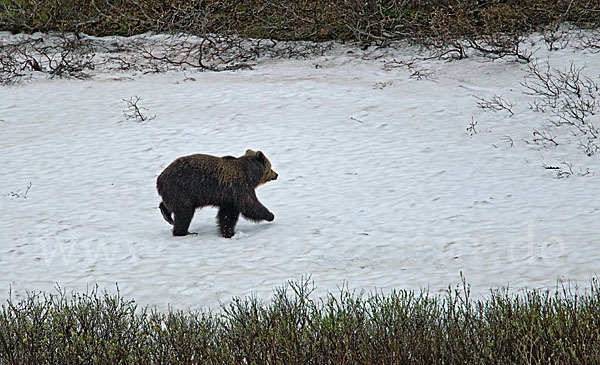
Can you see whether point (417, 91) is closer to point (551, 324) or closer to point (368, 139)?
point (368, 139)

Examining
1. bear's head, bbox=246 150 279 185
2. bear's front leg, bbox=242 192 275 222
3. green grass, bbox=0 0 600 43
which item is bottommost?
bear's front leg, bbox=242 192 275 222

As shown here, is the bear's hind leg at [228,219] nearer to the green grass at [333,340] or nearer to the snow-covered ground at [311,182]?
the snow-covered ground at [311,182]

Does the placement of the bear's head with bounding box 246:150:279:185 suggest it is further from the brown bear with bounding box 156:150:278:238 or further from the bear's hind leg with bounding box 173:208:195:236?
the bear's hind leg with bounding box 173:208:195:236

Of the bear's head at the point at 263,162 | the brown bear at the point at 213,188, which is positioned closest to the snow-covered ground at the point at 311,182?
the brown bear at the point at 213,188

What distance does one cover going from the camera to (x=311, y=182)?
11.4 metres

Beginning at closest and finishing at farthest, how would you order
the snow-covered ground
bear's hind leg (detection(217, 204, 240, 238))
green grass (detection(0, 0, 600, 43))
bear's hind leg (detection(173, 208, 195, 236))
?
1. the snow-covered ground
2. bear's hind leg (detection(173, 208, 195, 236))
3. bear's hind leg (detection(217, 204, 240, 238))
4. green grass (detection(0, 0, 600, 43))

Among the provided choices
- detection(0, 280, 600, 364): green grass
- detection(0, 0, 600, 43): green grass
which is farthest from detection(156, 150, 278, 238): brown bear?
detection(0, 0, 600, 43): green grass

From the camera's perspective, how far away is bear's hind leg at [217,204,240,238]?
8352mm

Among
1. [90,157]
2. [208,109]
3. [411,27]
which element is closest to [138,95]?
[208,109]

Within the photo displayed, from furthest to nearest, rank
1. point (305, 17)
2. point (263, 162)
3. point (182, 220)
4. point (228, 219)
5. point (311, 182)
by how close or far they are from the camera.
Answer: point (305, 17) → point (311, 182) → point (263, 162) → point (228, 219) → point (182, 220)

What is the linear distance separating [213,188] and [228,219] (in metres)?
0.52

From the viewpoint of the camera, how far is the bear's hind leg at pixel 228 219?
835 cm

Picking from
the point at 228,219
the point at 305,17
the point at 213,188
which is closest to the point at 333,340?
the point at 213,188

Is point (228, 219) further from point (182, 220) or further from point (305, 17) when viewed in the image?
point (305, 17)
